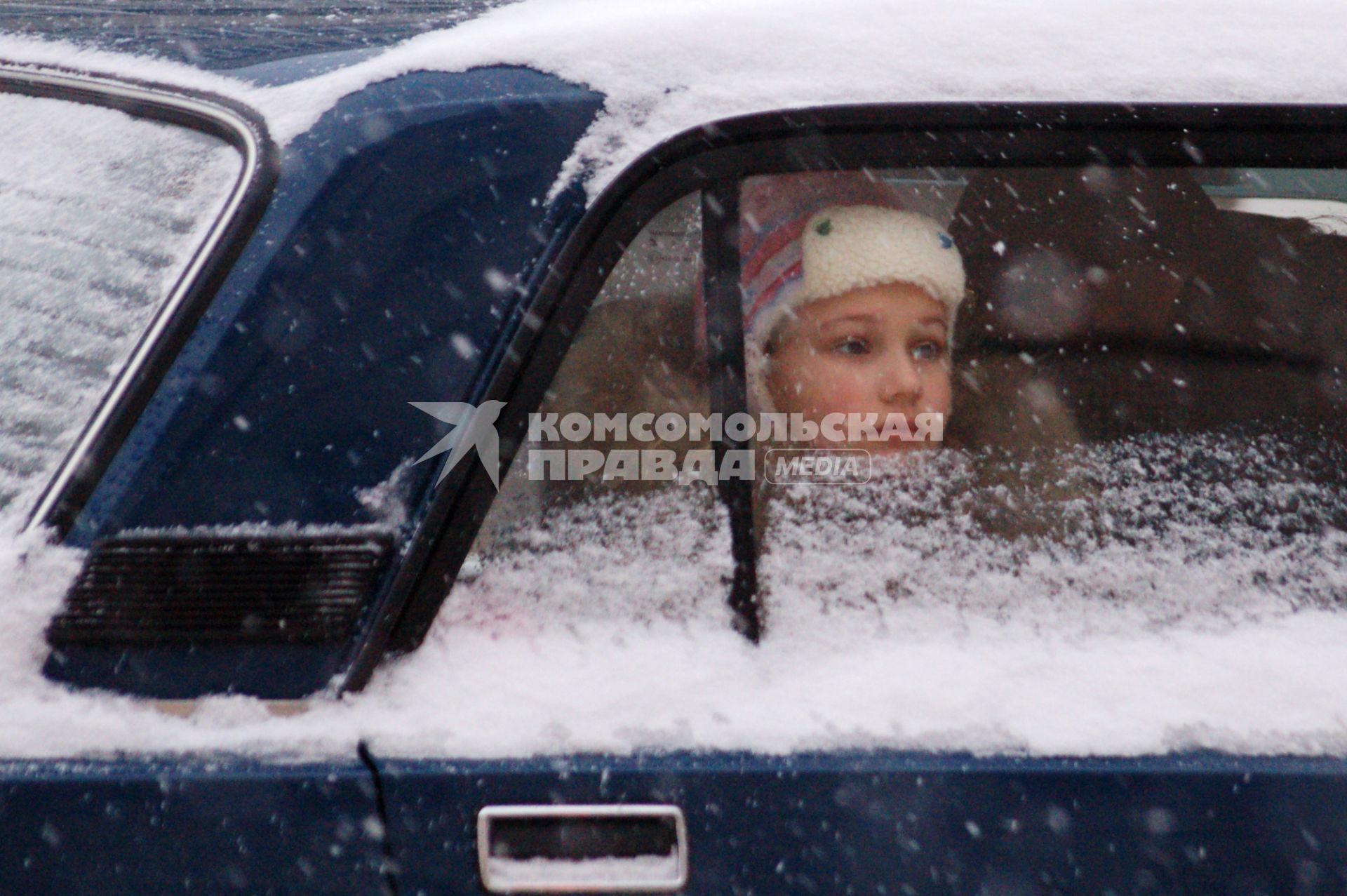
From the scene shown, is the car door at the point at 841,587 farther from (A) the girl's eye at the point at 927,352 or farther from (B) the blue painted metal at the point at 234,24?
(B) the blue painted metal at the point at 234,24

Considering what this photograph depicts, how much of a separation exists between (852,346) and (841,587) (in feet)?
1.36

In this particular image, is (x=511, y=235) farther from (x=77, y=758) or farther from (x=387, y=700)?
(x=77, y=758)

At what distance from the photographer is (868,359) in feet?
4.68

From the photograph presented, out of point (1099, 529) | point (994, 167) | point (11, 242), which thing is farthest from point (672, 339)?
point (11, 242)

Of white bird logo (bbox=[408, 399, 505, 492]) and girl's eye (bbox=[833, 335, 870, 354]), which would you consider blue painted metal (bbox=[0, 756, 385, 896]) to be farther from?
girl's eye (bbox=[833, 335, 870, 354])

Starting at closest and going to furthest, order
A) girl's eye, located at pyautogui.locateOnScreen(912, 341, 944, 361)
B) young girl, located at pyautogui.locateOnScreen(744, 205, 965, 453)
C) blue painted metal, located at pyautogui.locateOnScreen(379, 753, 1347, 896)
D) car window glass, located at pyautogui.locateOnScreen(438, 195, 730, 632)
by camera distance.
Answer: blue painted metal, located at pyautogui.locateOnScreen(379, 753, 1347, 896)
car window glass, located at pyautogui.locateOnScreen(438, 195, 730, 632)
young girl, located at pyautogui.locateOnScreen(744, 205, 965, 453)
girl's eye, located at pyautogui.locateOnScreen(912, 341, 944, 361)

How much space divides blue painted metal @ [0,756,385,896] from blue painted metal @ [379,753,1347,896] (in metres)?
0.05

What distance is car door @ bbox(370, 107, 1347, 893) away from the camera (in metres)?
1.02

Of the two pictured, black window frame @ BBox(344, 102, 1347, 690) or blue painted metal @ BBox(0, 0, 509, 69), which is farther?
blue painted metal @ BBox(0, 0, 509, 69)

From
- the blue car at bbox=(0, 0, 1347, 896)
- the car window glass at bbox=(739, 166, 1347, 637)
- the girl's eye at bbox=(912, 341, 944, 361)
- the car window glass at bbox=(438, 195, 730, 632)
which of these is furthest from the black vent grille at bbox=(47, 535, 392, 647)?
the girl's eye at bbox=(912, 341, 944, 361)

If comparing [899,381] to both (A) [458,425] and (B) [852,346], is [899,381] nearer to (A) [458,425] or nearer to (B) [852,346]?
(B) [852,346]

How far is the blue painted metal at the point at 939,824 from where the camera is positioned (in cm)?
101

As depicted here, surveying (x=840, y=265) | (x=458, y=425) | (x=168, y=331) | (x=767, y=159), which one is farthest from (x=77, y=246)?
(x=840, y=265)

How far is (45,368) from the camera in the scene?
3.94 ft
